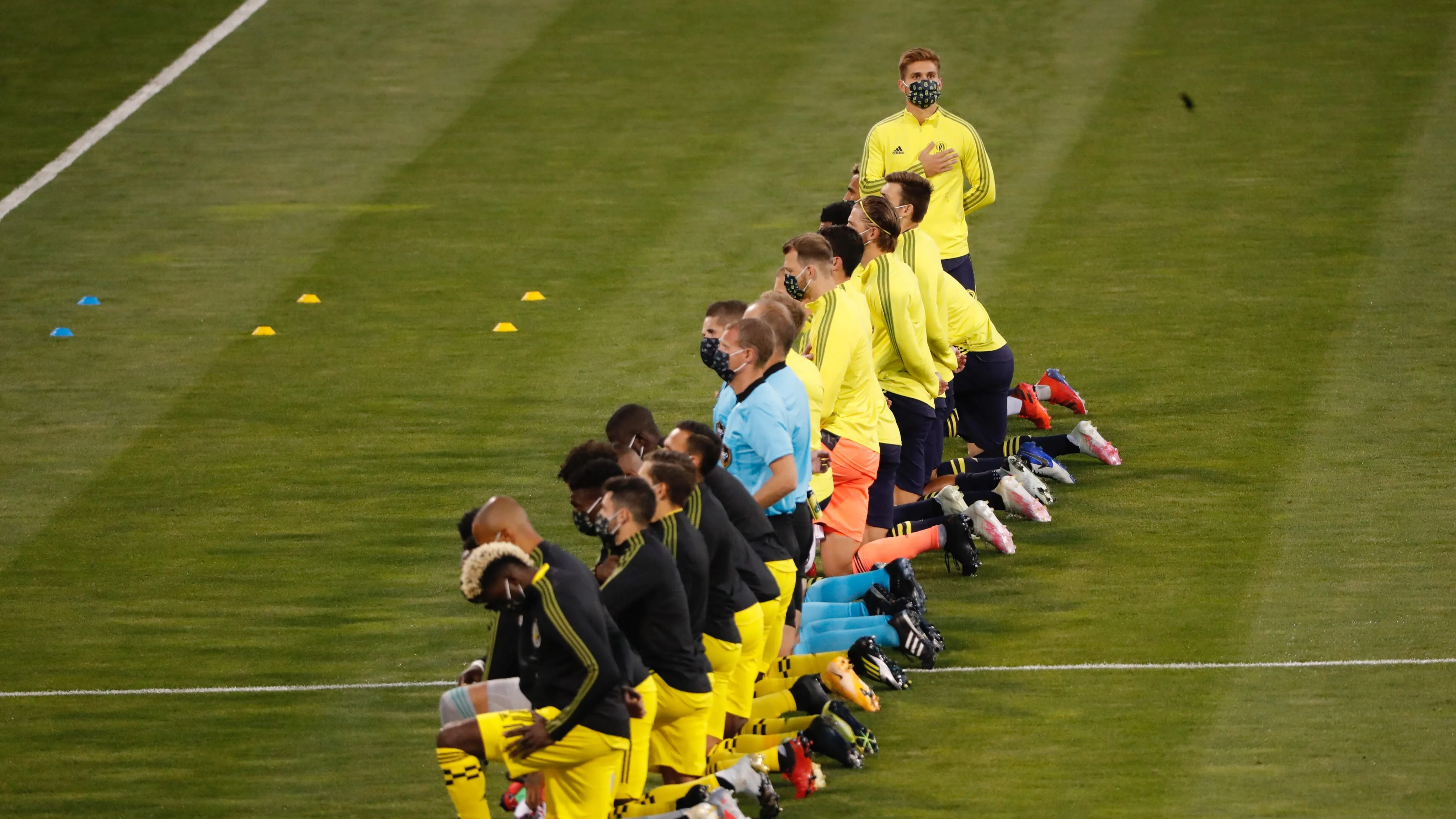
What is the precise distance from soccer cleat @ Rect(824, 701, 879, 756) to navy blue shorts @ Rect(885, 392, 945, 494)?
2.38 metres

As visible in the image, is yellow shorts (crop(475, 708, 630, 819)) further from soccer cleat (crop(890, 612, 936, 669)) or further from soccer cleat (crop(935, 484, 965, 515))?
soccer cleat (crop(935, 484, 965, 515))

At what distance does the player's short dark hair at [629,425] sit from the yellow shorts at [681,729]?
116cm

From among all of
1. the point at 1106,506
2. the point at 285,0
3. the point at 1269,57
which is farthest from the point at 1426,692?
the point at 285,0

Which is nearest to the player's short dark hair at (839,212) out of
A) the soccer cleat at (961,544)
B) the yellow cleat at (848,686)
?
the soccer cleat at (961,544)

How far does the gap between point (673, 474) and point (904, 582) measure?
2.40 meters

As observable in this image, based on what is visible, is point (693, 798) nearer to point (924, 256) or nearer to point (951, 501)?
point (951, 501)

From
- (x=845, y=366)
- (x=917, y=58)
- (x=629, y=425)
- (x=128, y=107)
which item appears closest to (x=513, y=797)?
(x=629, y=425)

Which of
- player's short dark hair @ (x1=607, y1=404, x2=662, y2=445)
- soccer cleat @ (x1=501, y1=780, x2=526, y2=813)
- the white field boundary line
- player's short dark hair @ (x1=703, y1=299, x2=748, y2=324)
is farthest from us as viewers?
the white field boundary line

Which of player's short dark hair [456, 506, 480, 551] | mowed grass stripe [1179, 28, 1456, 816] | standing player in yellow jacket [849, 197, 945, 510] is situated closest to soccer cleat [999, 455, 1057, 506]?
standing player in yellow jacket [849, 197, 945, 510]

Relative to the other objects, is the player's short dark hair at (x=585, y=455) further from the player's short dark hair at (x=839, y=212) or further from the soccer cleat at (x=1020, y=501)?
the soccer cleat at (x=1020, y=501)

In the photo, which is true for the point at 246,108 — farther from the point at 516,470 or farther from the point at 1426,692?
the point at 1426,692

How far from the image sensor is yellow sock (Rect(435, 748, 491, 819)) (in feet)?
24.3

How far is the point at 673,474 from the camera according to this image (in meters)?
7.81

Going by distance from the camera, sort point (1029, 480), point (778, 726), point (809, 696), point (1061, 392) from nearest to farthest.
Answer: point (778, 726)
point (809, 696)
point (1029, 480)
point (1061, 392)
